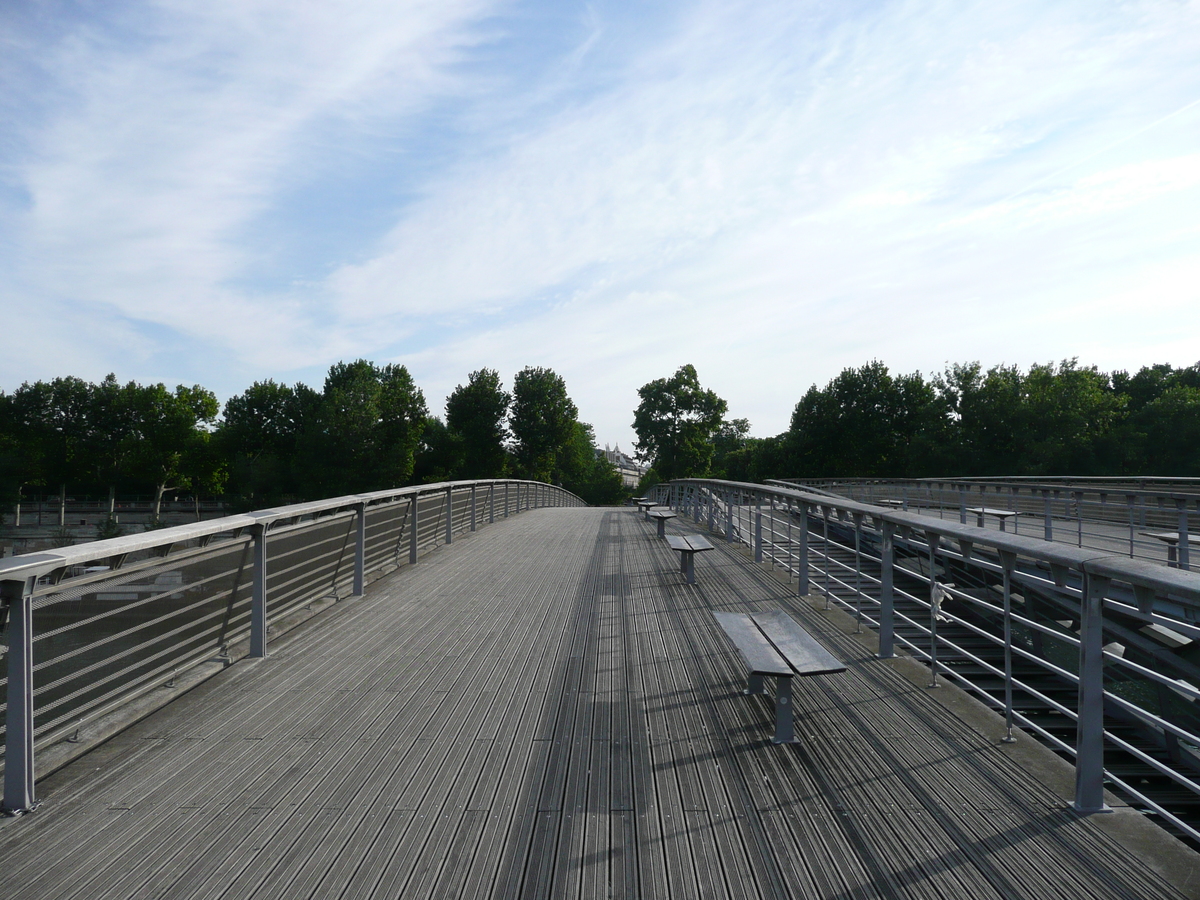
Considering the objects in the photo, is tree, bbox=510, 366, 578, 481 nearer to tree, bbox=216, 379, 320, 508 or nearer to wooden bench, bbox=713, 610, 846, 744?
tree, bbox=216, 379, 320, 508

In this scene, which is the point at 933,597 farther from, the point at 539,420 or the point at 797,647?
the point at 539,420

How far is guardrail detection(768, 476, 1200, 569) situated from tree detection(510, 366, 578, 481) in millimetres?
43182

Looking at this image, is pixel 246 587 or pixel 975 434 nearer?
pixel 246 587

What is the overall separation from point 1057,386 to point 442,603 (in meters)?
48.5

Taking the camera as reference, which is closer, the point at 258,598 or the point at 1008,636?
the point at 1008,636

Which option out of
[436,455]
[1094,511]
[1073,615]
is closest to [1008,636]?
[1073,615]

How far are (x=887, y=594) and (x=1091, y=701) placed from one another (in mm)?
1995

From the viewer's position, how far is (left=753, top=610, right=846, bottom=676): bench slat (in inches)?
135

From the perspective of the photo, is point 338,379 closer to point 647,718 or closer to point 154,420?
point 154,420

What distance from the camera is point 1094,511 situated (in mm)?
19391

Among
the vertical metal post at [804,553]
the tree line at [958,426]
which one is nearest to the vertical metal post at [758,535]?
the vertical metal post at [804,553]

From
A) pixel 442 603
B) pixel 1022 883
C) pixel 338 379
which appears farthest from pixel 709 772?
pixel 338 379

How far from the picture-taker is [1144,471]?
42781 mm

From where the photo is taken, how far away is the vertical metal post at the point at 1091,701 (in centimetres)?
260
